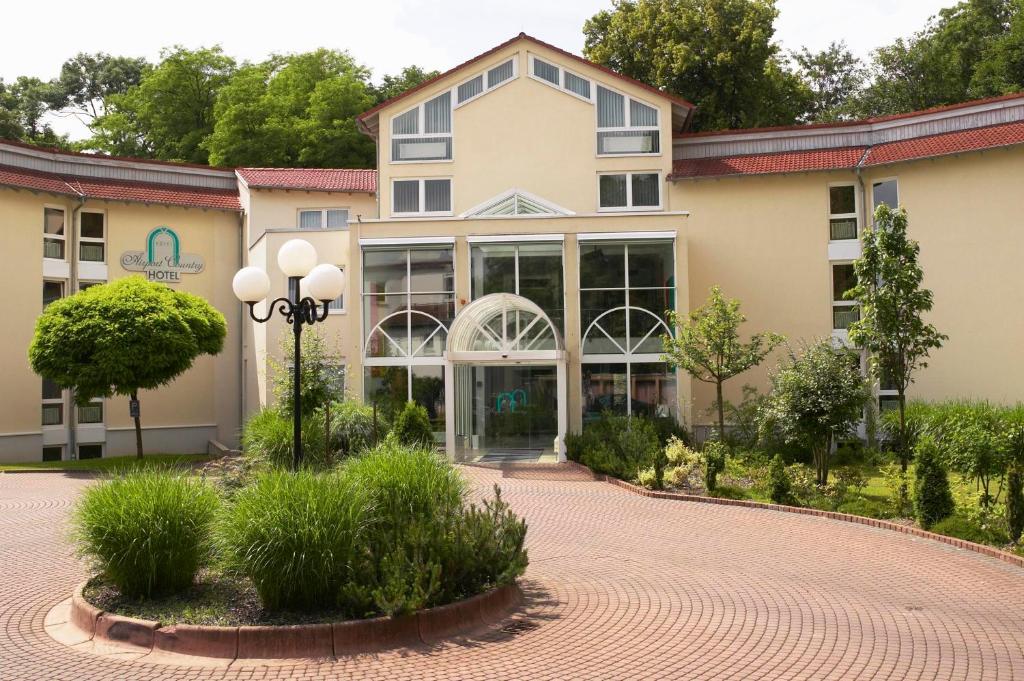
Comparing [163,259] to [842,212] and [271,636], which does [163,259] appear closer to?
[842,212]

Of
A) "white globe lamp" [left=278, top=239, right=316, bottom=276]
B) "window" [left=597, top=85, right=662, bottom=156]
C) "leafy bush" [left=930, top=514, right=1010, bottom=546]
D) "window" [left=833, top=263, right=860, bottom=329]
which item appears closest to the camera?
"white globe lamp" [left=278, top=239, right=316, bottom=276]

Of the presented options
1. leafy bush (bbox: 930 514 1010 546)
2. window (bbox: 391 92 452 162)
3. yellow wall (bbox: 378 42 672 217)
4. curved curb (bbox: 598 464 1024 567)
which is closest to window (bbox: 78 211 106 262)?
yellow wall (bbox: 378 42 672 217)

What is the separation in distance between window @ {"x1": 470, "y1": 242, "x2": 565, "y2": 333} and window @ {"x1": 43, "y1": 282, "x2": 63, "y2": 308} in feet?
43.5

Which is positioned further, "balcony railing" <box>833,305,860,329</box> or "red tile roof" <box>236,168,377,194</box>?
"red tile roof" <box>236,168,377,194</box>

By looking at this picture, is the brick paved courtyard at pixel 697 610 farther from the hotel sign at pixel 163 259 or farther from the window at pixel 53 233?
the hotel sign at pixel 163 259

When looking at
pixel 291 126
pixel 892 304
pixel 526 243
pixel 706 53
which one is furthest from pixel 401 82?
pixel 892 304

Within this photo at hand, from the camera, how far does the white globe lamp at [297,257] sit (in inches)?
448

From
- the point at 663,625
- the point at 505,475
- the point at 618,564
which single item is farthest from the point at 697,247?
the point at 663,625

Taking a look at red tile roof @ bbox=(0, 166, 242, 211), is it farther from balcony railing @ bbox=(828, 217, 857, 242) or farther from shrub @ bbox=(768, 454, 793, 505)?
shrub @ bbox=(768, 454, 793, 505)

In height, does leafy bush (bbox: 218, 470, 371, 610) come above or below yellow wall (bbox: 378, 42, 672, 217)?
below

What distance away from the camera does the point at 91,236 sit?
2797 centimetres

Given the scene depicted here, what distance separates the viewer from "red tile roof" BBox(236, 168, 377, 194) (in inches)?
1157

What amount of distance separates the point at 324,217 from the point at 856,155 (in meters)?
16.7

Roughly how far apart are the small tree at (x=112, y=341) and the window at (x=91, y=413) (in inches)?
198
